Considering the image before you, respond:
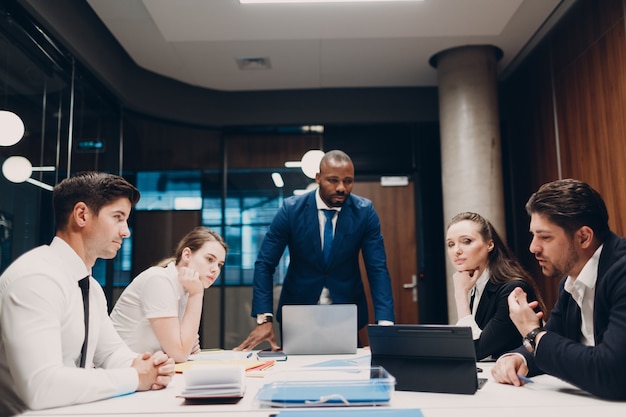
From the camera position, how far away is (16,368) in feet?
4.25

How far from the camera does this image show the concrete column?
4.36 meters

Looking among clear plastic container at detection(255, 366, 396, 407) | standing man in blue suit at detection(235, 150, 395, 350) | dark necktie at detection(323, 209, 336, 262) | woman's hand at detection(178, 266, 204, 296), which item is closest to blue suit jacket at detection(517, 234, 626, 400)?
clear plastic container at detection(255, 366, 396, 407)

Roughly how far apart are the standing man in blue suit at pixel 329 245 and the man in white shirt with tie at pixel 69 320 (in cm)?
130

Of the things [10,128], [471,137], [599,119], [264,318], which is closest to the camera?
[264,318]

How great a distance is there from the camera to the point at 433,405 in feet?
4.26

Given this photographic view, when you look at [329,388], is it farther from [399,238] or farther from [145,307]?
A: [399,238]

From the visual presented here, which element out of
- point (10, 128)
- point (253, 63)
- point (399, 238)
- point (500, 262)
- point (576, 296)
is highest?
point (253, 63)

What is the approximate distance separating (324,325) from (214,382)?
36.4 inches

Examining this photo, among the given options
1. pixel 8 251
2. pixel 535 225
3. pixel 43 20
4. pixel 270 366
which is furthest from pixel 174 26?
pixel 535 225

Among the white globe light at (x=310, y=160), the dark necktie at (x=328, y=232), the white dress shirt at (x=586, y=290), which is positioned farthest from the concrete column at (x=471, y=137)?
the white dress shirt at (x=586, y=290)

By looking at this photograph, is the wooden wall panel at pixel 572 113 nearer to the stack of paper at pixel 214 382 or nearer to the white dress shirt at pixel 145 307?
the white dress shirt at pixel 145 307

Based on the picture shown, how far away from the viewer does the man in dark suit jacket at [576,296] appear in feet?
4.43

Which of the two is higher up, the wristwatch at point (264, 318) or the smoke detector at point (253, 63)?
the smoke detector at point (253, 63)

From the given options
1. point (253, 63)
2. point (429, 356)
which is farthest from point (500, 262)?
point (253, 63)
